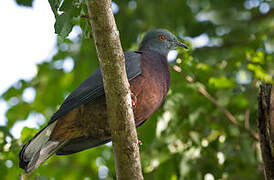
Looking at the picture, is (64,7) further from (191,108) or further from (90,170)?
(90,170)

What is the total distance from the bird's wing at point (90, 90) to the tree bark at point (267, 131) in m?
1.13

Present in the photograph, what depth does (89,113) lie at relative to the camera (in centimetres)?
342

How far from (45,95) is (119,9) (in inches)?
68.5

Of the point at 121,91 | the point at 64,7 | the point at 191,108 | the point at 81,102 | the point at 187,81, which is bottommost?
the point at 191,108

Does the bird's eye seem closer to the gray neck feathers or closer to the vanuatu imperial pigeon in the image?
the gray neck feathers

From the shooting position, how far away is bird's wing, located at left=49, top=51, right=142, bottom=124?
3.28 m

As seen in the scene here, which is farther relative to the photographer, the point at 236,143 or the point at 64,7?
the point at 236,143

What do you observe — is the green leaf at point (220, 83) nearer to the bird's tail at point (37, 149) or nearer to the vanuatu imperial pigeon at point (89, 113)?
the vanuatu imperial pigeon at point (89, 113)

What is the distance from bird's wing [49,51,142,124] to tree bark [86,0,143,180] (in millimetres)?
707

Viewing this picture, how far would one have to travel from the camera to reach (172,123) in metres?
4.23

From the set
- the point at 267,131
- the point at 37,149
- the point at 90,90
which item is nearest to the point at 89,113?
the point at 90,90

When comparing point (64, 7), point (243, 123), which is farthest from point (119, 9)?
point (64, 7)

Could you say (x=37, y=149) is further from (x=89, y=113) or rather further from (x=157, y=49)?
(x=157, y=49)

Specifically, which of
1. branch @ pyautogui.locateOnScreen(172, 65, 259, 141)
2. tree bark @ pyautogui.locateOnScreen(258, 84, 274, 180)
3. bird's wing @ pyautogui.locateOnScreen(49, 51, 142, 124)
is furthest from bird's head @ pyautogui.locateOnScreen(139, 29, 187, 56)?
tree bark @ pyautogui.locateOnScreen(258, 84, 274, 180)
